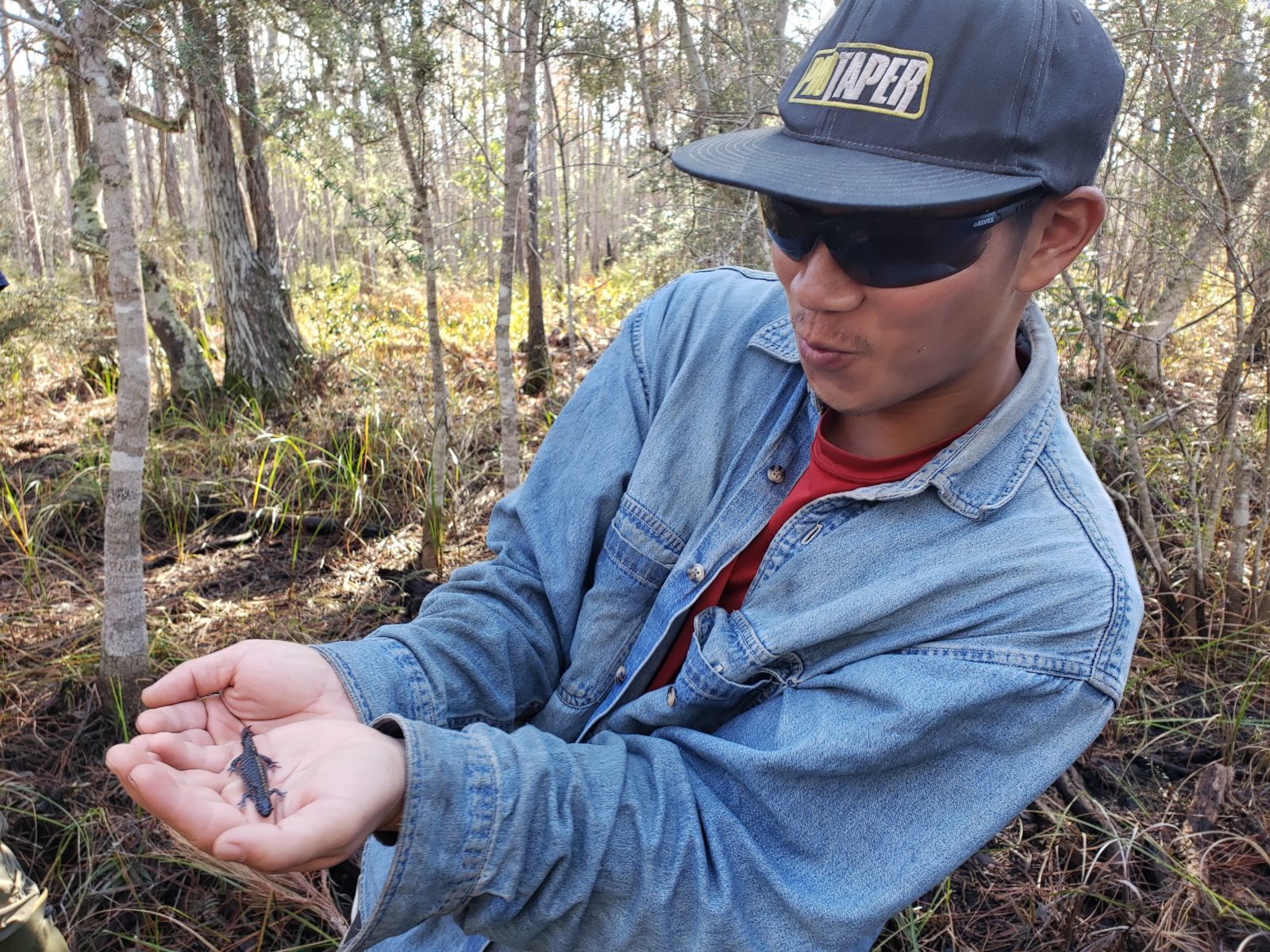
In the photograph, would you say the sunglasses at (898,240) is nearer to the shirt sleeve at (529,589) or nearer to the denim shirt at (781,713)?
the denim shirt at (781,713)

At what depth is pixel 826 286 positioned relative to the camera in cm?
121

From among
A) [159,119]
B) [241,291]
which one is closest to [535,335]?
[241,291]

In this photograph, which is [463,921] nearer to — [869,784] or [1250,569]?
[869,784]

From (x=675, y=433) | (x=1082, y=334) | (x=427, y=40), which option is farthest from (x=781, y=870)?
(x=1082, y=334)

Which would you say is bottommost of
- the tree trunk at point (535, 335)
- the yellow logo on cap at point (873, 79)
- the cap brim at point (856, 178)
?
the tree trunk at point (535, 335)

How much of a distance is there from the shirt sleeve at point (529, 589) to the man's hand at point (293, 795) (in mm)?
225

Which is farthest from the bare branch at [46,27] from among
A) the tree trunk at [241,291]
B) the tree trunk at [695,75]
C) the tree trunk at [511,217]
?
the tree trunk at [241,291]

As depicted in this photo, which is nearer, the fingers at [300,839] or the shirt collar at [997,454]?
the fingers at [300,839]

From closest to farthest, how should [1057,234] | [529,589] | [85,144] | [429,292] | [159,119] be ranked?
[1057,234] → [529,589] → [429,292] → [159,119] → [85,144]

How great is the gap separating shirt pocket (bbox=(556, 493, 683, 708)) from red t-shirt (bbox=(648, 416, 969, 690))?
8 cm

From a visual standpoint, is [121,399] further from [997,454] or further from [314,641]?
[997,454]

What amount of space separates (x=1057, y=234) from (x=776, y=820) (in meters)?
0.89

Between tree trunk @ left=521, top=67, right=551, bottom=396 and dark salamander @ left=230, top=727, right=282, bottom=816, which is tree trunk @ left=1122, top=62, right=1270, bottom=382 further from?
tree trunk @ left=521, top=67, right=551, bottom=396

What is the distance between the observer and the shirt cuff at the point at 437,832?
102cm
